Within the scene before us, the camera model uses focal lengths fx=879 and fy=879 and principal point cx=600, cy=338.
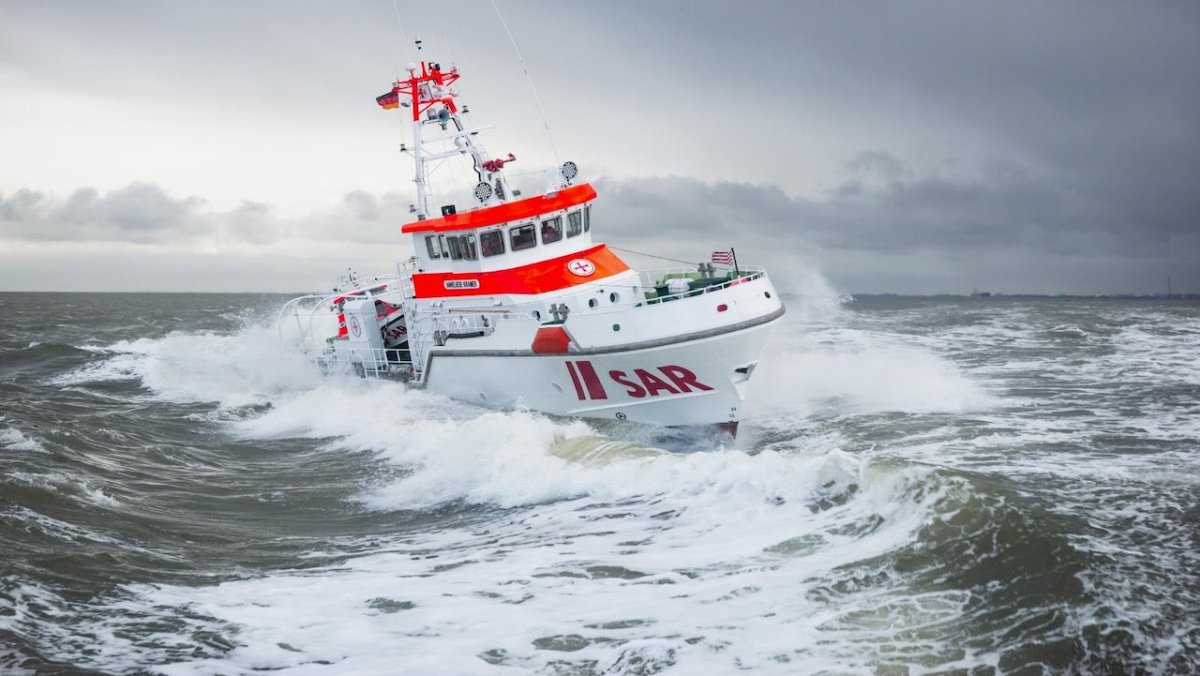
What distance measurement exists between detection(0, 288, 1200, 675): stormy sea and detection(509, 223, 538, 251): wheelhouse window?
3.03 m

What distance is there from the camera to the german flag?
1808cm

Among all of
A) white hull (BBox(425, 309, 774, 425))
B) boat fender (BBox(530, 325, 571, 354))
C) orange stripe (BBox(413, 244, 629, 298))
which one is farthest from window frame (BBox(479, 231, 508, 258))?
boat fender (BBox(530, 325, 571, 354))

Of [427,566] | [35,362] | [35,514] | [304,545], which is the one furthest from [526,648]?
[35,362]

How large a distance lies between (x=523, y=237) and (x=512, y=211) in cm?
52

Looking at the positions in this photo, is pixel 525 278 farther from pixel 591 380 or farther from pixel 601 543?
pixel 601 543

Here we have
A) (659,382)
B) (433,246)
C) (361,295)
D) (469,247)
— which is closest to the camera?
(659,382)

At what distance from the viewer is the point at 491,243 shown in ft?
51.2

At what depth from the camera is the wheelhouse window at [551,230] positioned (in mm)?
15750

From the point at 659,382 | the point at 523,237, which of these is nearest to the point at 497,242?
the point at 523,237

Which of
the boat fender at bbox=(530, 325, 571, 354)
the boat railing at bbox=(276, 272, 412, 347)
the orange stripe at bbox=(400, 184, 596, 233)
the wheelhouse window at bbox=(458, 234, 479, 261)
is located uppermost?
the orange stripe at bbox=(400, 184, 596, 233)

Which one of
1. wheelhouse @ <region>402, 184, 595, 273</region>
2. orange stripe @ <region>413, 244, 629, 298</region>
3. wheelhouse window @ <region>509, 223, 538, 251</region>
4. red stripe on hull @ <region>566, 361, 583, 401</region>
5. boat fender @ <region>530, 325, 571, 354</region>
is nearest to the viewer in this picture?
boat fender @ <region>530, 325, 571, 354</region>

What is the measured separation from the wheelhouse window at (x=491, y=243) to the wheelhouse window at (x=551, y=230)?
75cm

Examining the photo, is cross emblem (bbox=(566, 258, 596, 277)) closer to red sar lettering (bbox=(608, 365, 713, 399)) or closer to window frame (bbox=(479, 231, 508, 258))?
window frame (bbox=(479, 231, 508, 258))

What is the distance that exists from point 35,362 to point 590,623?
27160mm
